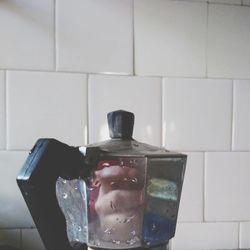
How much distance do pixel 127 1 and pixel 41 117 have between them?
0.26m

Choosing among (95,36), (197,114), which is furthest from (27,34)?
(197,114)

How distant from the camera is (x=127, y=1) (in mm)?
604

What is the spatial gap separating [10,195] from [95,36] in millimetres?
315

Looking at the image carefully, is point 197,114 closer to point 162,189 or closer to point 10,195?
point 162,189

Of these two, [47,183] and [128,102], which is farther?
[128,102]

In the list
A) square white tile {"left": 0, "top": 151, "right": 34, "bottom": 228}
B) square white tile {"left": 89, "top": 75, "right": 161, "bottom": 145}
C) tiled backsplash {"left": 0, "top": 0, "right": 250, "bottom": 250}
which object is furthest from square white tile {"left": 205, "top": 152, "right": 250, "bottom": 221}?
square white tile {"left": 0, "top": 151, "right": 34, "bottom": 228}

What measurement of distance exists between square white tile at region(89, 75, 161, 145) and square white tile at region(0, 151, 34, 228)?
138 millimetres

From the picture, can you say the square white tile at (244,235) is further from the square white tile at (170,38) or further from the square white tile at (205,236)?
the square white tile at (170,38)

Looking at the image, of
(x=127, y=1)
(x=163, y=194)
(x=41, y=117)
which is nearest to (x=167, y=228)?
(x=163, y=194)

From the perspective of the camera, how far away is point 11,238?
56cm

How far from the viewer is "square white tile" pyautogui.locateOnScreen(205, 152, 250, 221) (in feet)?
2.05

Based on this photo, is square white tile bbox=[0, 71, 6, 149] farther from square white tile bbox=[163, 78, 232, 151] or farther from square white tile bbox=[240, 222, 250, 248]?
square white tile bbox=[240, 222, 250, 248]

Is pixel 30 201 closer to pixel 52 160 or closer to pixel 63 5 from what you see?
pixel 52 160

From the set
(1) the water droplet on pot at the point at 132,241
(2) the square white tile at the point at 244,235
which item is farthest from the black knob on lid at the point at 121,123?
(2) the square white tile at the point at 244,235
